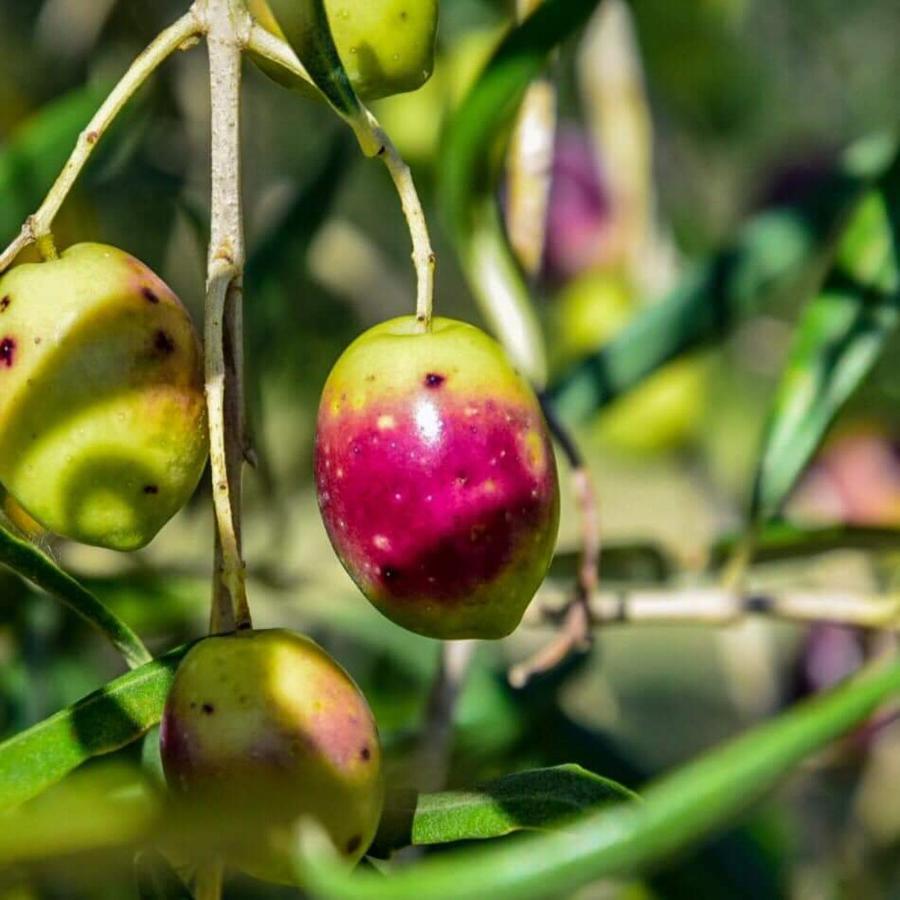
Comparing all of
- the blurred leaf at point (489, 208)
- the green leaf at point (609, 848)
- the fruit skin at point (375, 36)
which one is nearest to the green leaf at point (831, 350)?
the blurred leaf at point (489, 208)

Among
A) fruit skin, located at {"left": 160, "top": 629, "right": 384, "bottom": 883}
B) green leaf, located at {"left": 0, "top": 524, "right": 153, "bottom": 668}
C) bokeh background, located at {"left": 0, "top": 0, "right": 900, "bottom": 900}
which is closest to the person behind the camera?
fruit skin, located at {"left": 160, "top": 629, "right": 384, "bottom": 883}

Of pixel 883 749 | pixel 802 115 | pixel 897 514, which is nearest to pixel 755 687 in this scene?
pixel 883 749

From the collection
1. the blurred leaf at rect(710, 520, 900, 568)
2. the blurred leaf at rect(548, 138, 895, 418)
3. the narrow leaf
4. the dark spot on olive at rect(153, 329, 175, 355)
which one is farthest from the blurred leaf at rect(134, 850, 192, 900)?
the blurred leaf at rect(548, 138, 895, 418)

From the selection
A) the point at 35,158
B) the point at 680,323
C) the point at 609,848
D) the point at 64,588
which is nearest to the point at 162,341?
the point at 64,588

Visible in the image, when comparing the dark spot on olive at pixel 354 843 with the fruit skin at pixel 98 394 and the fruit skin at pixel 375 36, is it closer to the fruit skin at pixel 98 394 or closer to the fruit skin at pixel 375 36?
the fruit skin at pixel 98 394

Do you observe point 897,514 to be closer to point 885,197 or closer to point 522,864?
point 885,197

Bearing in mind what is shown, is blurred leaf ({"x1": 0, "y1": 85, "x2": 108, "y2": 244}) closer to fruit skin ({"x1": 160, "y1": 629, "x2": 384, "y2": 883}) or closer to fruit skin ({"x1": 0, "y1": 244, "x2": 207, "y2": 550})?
fruit skin ({"x1": 0, "y1": 244, "x2": 207, "y2": 550})
